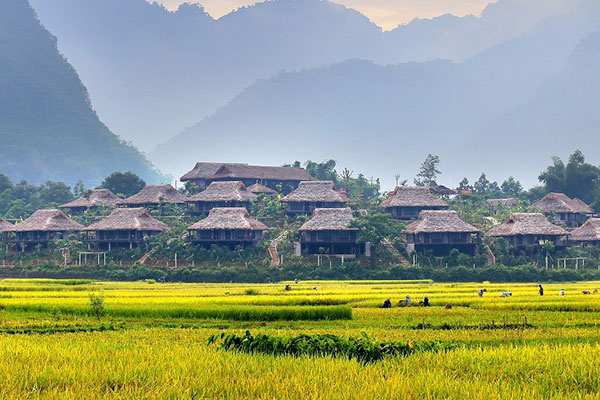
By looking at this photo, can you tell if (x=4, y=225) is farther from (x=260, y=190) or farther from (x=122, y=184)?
(x=260, y=190)

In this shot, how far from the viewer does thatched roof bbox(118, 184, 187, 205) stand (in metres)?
75.7

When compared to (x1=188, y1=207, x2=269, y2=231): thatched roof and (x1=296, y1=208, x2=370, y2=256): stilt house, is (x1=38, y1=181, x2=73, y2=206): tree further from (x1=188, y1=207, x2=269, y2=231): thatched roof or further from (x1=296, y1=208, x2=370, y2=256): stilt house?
(x1=296, y1=208, x2=370, y2=256): stilt house

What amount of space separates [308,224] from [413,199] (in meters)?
14.4

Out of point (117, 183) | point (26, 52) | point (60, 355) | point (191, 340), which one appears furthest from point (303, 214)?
point (26, 52)

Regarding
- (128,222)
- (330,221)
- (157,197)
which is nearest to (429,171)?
(157,197)

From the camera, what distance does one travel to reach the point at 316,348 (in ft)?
43.9

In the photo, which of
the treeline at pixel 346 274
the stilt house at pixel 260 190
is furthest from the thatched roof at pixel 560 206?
the stilt house at pixel 260 190

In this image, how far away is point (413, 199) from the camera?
71750mm

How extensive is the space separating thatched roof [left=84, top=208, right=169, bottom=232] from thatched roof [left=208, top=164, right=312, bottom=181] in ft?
49.8

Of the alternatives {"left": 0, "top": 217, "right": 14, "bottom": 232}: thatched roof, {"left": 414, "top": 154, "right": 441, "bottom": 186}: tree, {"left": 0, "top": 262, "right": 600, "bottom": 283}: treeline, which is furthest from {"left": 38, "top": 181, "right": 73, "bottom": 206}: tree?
{"left": 414, "top": 154, "right": 441, "bottom": 186}: tree

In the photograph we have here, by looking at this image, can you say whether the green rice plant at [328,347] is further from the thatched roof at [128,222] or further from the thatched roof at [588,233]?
the thatched roof at [588,233]

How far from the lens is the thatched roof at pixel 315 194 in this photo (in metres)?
72.4

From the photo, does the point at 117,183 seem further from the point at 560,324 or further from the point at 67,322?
the point at 560,324

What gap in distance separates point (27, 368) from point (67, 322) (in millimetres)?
12407
